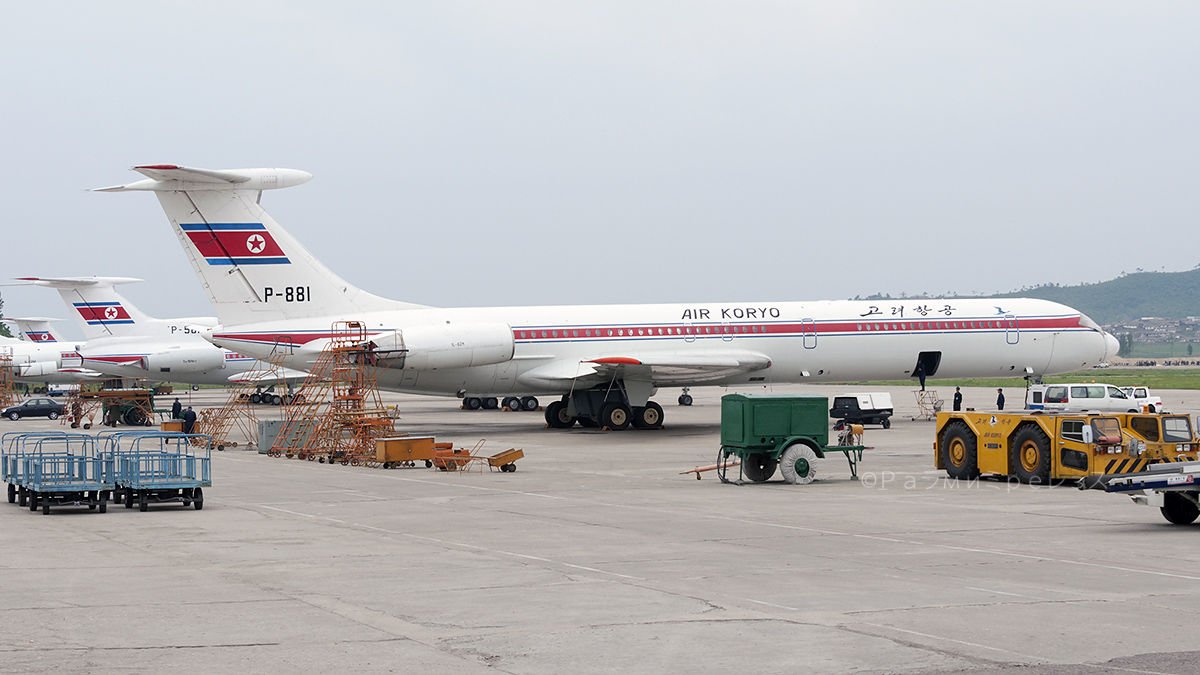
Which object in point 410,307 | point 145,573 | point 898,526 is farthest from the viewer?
point 410,307

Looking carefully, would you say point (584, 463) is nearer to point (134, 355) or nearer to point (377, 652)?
point (377, 652)

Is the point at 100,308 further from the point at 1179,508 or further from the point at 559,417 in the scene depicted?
the point at 1179,508

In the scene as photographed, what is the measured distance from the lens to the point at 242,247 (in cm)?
3909

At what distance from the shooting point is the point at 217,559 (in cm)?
1565

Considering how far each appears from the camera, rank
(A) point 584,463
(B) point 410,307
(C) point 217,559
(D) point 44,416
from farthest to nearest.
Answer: (D) point 44,416 < (B) point 410,307 < (A) point 584,463 < (C) point 217,559

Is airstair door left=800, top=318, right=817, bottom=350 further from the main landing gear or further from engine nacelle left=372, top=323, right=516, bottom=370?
engine nacelle left=372, top=323, right=516, bottom=370

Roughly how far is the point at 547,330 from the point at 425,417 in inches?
618

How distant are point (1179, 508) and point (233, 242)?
92.8 feet

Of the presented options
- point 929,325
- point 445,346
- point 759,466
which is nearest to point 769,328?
point 929,325

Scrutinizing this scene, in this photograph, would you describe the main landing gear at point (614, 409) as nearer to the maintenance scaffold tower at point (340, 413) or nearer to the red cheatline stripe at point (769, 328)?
the red cheatline stripe at point (769, 328)

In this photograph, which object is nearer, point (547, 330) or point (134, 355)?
point (547, 330)

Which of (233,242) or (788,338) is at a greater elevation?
(233,242)

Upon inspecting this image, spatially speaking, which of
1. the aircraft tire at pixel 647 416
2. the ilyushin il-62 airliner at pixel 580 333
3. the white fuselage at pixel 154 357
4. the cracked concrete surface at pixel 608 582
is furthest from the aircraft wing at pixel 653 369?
the white fuselage at pixel 154 357

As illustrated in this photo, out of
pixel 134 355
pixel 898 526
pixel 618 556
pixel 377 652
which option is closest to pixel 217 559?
pixel 618 556
